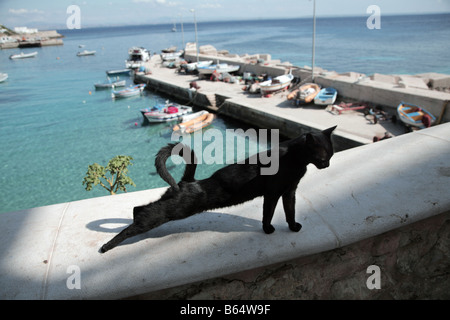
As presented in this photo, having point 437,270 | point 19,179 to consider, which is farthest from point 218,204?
point 19,179

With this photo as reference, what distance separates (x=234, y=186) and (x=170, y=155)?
22.4 inches

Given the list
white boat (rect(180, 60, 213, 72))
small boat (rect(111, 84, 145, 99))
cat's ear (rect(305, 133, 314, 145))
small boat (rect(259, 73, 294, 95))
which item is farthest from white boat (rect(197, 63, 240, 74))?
cat's ear (rect(305, 133, 314, 145))

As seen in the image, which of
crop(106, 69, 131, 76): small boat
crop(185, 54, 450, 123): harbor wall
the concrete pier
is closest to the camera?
crop(185, 54, 450, 123): harbor wall

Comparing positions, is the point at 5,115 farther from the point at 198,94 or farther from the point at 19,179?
the point at 198,94

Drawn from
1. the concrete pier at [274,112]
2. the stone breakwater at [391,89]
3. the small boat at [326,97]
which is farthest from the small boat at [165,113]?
the stone breakwater at [391,89]

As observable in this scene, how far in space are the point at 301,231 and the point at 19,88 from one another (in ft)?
115

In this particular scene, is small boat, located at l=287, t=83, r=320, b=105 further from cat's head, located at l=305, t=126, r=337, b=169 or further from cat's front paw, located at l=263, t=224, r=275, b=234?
cat's front paw, located at l=263, t=224, r=275, b=234

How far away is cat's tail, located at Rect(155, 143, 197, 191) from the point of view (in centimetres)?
213

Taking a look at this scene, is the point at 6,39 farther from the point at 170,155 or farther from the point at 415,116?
the point at 170,155

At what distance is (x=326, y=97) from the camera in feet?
46.7

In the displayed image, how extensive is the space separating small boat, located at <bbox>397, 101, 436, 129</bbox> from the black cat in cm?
1011

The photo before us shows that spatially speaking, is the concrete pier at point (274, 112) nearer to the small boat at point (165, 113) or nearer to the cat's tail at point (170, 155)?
the small boat at point (165, 113)

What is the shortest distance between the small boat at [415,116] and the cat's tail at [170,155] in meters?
10.6

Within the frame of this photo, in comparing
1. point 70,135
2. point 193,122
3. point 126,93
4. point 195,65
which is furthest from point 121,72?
point 193,122
